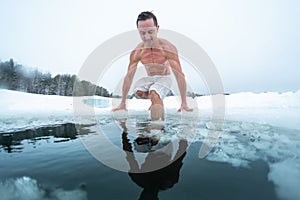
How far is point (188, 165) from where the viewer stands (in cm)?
132

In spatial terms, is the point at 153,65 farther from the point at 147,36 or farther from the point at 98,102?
the point at 98,102

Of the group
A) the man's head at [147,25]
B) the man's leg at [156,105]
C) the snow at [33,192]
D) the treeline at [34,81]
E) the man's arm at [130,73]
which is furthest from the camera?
the treeline at [34,81]

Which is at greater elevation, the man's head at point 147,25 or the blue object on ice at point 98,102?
the man's head at point 147,25

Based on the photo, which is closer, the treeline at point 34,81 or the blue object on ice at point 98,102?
the blue object on ice at point 98,102

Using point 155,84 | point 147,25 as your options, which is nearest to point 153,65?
point 155,84

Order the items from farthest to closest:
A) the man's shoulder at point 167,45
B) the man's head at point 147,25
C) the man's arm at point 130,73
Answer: the man's arm at point 130,73 → the man's shoulder at point 167,45 → the man's head at point 147,25

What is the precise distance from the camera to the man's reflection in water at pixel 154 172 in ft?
3.30

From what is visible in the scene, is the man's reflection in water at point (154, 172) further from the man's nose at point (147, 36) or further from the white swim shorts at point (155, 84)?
the man's nose at point (147, 36)

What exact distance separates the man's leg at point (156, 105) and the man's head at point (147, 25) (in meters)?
0.88

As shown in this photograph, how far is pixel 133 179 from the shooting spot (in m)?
1.10

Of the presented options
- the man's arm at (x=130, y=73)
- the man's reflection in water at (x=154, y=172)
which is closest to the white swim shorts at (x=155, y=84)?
the man's arm at (x=130, y=73)

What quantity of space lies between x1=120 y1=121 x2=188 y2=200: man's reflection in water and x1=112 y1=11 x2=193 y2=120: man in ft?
2.98

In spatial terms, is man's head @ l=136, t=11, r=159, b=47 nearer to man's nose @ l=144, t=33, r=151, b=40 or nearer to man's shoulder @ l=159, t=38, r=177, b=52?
man's nose @ l=144, t=33, r=151, b=40

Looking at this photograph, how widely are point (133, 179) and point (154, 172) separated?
17 cm
